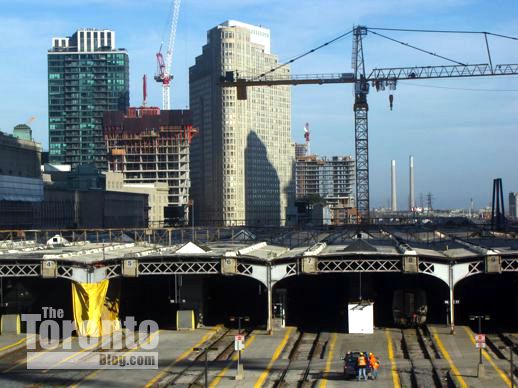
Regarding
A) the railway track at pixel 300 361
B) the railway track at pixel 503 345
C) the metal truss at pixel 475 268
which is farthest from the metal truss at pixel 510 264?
the railway track at pixel 300 361

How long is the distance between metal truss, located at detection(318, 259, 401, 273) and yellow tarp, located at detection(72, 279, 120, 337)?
14675mm

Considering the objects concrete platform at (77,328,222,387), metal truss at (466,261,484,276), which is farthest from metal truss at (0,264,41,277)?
metal truss at (466,261,484,276)

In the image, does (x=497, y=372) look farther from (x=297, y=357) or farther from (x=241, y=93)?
Answer: (x=241, y=93)

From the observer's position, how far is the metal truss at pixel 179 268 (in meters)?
56.3

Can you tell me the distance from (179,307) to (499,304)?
1084 inches

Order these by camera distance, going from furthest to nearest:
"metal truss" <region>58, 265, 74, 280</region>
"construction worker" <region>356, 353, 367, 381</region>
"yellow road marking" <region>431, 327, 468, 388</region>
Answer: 1. "metal truss" <region>58, 265, 74, 280</region>
2. "construction worker" <region>356, 353, 367, 381</region>
3. "yellow road marking" <region>431, 327, 468, 388</region>

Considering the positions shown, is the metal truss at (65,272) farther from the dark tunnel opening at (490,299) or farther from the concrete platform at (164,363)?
the dark tunnel opening at (490,299)

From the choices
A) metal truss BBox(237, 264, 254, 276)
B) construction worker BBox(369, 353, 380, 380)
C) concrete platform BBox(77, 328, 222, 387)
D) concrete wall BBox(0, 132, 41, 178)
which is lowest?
concrete platform BBox(77, 328, 222, 387)

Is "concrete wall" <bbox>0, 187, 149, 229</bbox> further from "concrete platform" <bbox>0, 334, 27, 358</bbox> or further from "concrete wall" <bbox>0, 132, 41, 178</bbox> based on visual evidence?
"concrete platform" <bbox>0, 334, 27, 358</bbox>

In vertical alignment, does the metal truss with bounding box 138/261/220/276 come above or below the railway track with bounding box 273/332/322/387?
above

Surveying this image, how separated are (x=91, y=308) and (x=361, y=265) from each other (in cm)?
1790

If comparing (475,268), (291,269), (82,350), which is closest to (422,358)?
(475,268)

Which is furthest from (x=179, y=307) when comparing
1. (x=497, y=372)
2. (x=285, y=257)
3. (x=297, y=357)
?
(x=497, y=372)

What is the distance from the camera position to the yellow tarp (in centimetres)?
5503
